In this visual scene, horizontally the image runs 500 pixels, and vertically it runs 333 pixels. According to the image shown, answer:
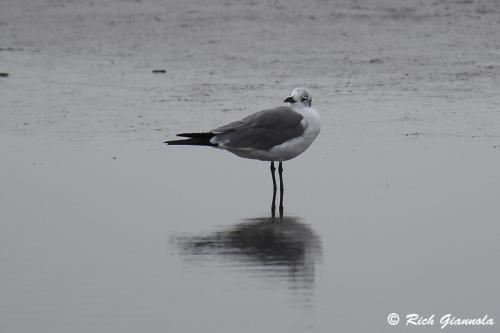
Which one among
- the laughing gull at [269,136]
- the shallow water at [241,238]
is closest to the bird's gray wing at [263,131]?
the laughing gull at [269,136]

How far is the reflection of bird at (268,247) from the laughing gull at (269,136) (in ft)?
4.15

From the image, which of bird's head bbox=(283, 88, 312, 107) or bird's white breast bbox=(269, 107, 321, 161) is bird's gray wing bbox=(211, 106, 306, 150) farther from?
bird's head bbox=(283, 88, 312, 107)

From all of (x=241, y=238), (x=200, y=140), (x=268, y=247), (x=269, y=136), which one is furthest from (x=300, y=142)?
(x=268, y=247)

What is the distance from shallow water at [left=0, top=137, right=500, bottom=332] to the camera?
7172 mm

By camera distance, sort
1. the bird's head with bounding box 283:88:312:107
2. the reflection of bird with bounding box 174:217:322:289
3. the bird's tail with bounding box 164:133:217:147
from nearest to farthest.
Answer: the reflection of bird with bounding box 174:217:322:289
the bird's tail with bounding box 164:133:217:147
the bird's head with bounding box 283:88:312:107

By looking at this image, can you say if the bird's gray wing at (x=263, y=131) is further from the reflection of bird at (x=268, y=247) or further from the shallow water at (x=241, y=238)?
the reflection of bird at (x=268, y=247)

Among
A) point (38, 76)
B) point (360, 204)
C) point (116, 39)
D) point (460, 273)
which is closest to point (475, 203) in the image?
point (360, 204)

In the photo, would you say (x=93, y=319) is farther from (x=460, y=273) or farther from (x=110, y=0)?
(x=110, y=0)

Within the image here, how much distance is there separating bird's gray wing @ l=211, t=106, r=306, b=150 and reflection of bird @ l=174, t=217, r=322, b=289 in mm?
1273

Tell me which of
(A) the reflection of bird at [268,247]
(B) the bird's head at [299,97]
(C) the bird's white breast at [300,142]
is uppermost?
(B) the bird's head at [299,97]

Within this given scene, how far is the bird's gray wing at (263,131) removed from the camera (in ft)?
34.8

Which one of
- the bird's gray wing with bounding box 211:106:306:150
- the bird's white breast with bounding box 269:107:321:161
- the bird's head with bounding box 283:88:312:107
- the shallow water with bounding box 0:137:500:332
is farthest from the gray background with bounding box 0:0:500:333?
the bird's head with bounding box 283:88:312:107

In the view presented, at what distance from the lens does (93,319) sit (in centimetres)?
702

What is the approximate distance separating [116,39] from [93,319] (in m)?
13.4
